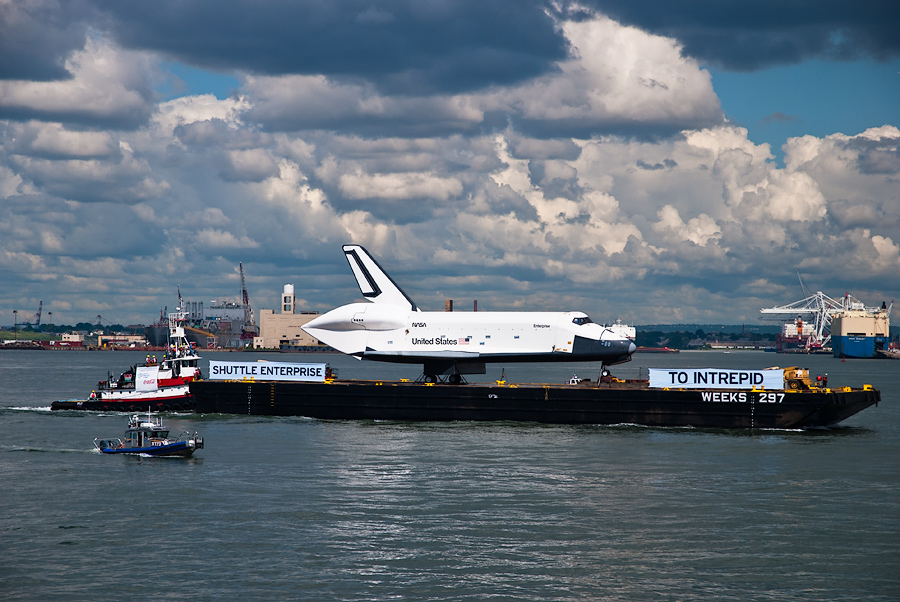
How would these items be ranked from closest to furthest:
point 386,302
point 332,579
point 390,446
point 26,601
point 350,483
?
point 26,601 → point 332,579 → point 350,483 → point 390,446 → point 386,302

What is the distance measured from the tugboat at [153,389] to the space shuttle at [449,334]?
37.3ft

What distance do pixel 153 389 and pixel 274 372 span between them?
9.82 m

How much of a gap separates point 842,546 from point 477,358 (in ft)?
107

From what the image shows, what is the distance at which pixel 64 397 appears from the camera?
86.1 metres

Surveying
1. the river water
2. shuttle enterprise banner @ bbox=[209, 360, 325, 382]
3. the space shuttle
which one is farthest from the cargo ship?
the river water

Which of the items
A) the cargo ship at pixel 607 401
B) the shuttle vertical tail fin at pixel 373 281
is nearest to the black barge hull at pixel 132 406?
the cargo ship at pixel 607 401

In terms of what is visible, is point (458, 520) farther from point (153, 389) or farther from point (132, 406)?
point (132, 406)

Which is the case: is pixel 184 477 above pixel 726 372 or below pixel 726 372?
below

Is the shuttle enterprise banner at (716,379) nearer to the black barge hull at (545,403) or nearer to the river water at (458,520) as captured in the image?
the black barge hull at (545,403)

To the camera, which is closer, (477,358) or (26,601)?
(26,601)

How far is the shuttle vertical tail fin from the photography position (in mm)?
61062

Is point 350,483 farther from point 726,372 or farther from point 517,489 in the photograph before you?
point 726,372

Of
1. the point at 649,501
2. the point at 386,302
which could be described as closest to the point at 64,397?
the point at 386,302

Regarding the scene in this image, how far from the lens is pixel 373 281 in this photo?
61.5 meters
